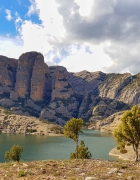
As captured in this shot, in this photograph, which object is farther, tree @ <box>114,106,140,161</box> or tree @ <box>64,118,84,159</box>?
tree @ <box>64,118,84,159</box>

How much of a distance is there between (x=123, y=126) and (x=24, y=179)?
38.3 m

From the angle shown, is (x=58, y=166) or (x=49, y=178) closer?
(x=49, y=178)

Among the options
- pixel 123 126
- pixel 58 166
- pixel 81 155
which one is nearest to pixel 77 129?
pixel 81 155

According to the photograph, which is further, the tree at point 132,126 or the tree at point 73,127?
the tree at point 73,127

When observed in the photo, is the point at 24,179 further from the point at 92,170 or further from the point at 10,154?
Answer: the point at 10,154

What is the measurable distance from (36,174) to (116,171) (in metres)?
7.39

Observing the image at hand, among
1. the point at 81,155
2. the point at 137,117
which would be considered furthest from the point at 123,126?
the point at 81,155

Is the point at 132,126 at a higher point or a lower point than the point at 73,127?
lower

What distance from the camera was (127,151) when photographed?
10381cm

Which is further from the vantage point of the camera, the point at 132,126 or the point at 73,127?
the point at 73,127

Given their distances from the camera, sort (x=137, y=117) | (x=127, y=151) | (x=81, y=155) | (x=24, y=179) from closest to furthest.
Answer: (x=24, y=179), (x=137, y=117), (x=81, y=155), (x=127, y=151)

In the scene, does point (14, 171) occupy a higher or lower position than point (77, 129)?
lower

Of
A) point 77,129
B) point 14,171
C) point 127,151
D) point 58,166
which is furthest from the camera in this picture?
point 127,151

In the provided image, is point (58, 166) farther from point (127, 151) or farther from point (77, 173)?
point (127, 151)
